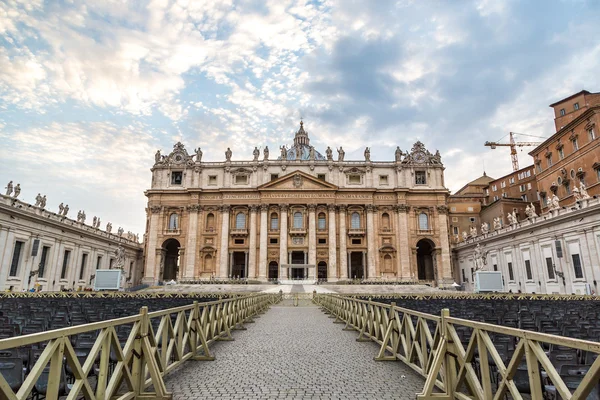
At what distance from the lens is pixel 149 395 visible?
5.76 metres

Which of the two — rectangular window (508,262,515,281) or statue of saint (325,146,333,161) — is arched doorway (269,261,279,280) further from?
rectangular window (508,262,515,281)

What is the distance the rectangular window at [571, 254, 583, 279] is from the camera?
33594mm

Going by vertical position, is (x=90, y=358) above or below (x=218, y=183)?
below

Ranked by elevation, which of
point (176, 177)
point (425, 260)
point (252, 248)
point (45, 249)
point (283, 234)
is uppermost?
point (176, 177)

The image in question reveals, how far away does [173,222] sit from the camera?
208 ft

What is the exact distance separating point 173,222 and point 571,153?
190 ft

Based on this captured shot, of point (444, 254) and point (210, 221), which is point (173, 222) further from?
point (444, 254)

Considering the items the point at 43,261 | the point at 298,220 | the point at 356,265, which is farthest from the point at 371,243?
the point at 43,261

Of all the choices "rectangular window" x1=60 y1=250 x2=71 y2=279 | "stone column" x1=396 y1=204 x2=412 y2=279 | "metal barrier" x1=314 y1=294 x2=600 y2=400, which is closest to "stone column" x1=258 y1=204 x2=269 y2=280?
"stone column" x1=396 y1=204 x2=412 y2=279

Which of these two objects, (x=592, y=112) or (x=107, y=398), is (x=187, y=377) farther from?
(x=592, y=112)

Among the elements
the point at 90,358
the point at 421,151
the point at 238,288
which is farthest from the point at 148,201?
the point at 90,358

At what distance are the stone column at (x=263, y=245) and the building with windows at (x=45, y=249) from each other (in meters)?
21.7

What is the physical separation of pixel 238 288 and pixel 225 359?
37.2 m

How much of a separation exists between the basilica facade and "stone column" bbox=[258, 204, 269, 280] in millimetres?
163
